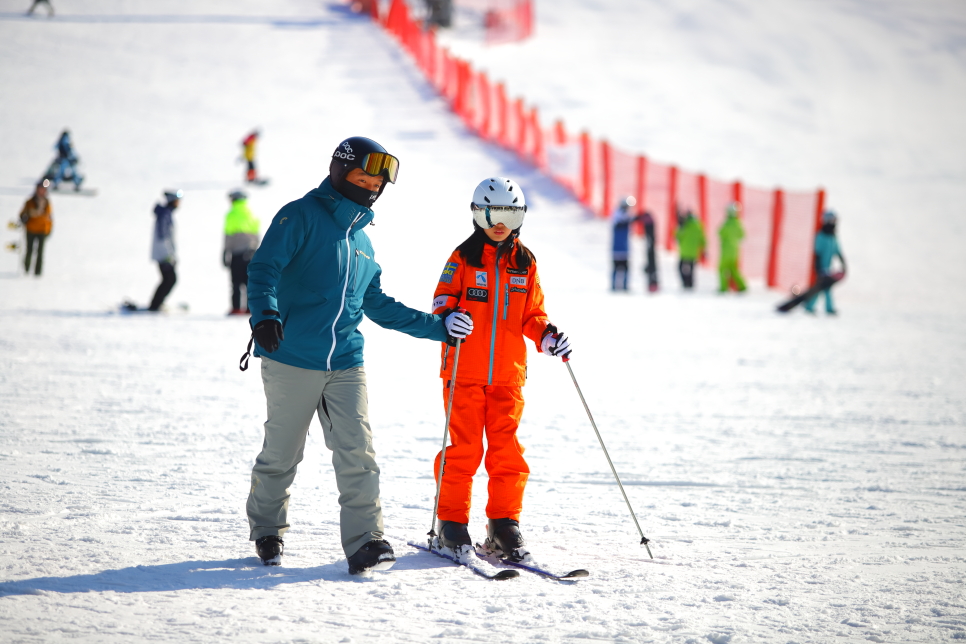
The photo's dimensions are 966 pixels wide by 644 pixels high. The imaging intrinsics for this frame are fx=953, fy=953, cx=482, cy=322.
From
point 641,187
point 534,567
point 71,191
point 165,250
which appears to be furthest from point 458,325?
point 71,191

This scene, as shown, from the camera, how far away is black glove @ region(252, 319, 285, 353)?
10.7 feet

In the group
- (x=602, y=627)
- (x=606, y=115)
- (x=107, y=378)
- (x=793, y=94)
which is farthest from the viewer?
(x=793, y=94)

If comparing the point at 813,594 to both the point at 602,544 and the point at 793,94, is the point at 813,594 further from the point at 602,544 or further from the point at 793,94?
the point at 793,94

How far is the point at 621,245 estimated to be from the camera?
48.9 ft

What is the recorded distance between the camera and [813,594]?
11.6 feet

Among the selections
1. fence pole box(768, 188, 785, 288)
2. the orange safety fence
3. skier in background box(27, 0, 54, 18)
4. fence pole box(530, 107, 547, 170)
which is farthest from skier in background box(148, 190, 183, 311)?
skier in background box(27, 0, 54, 18)

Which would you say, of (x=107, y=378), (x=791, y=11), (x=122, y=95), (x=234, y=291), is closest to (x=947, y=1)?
(x=791, y=11)

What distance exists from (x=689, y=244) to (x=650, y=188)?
453 centimetres

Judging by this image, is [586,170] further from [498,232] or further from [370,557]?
[370,557]

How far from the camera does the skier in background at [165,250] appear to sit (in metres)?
11.0

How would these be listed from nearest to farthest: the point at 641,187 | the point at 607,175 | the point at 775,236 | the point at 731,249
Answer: the point at 731,249 < the point at 775,236 < the point at 641,187 < the point at 607,175

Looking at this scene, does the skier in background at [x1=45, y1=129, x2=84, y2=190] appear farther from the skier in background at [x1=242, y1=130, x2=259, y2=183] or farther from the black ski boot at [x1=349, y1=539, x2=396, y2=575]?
the black ski boot at [x1=349, y1=539, x2=396, y2=575]

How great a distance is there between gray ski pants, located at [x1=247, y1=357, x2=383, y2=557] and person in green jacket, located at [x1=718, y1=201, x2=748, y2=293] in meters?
13.0

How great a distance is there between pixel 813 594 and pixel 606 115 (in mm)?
26482
